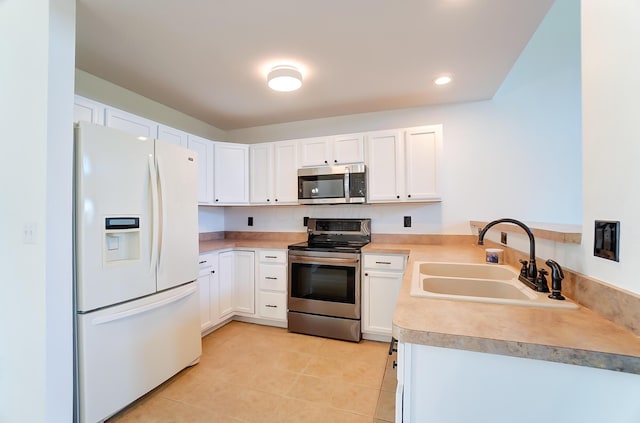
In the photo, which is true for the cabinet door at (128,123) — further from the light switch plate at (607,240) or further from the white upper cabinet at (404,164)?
the light switch plate at (607,240)

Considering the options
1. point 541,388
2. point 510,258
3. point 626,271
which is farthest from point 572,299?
point 510,258

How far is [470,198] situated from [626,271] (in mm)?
2299

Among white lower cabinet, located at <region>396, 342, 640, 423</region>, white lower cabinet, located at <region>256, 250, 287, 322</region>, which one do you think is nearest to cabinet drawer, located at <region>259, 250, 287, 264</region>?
white lower cabinet, located at <region>256, 250, 287, 322</region>

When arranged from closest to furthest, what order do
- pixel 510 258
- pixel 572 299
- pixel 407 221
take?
pixel 572 299, pixel 510 258, pixel 407 221

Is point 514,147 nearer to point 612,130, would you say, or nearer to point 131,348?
point 612,130

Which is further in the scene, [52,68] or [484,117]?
[484,117]

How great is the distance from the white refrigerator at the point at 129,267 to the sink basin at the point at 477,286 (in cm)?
172

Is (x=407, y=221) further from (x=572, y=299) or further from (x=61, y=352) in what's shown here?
(x=61, y=352)

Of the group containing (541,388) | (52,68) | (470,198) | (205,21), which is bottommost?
(541,388)

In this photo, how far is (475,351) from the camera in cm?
74

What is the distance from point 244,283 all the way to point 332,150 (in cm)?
183

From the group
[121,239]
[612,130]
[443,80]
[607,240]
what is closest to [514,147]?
[443,80]

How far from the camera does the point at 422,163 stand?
277 centimetres

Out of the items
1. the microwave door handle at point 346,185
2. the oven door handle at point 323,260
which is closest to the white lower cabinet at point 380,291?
the oven door handle at point 323,260
